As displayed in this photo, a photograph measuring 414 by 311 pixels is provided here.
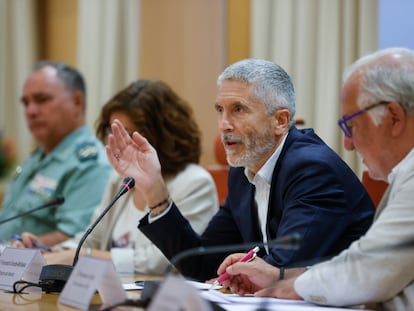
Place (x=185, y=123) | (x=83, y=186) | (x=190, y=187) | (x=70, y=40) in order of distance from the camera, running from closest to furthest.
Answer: (x=190, y=187)
(x=185, y=123)
(x=83, y=186)
(x=70, y=40)

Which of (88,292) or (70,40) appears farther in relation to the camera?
(70,40)

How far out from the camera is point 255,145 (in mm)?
2324

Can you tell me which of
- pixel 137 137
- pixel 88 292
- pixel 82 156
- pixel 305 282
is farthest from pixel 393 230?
pixel 82 156

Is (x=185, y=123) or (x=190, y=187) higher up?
(x=185, y=123)

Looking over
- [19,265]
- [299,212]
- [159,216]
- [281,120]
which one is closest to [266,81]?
[281,120]

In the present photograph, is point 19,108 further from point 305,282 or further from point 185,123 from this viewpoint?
point 305,282

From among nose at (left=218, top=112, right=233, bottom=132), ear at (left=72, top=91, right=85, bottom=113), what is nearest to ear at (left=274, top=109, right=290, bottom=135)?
nose at (left=218, top=112, right=233, bottom=132)

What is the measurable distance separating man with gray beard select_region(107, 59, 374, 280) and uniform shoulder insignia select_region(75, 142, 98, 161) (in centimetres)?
139

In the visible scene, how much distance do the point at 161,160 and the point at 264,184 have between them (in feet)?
3.01

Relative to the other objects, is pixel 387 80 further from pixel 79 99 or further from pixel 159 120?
pixel 79 99

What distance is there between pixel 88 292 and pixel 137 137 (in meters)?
0.98

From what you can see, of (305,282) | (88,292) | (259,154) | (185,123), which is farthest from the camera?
(185,123)

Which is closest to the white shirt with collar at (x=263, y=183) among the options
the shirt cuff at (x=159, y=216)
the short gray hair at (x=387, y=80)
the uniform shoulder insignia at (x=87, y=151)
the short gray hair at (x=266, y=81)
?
the short gray hair at (x=266, y=81)

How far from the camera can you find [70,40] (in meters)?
5.60
